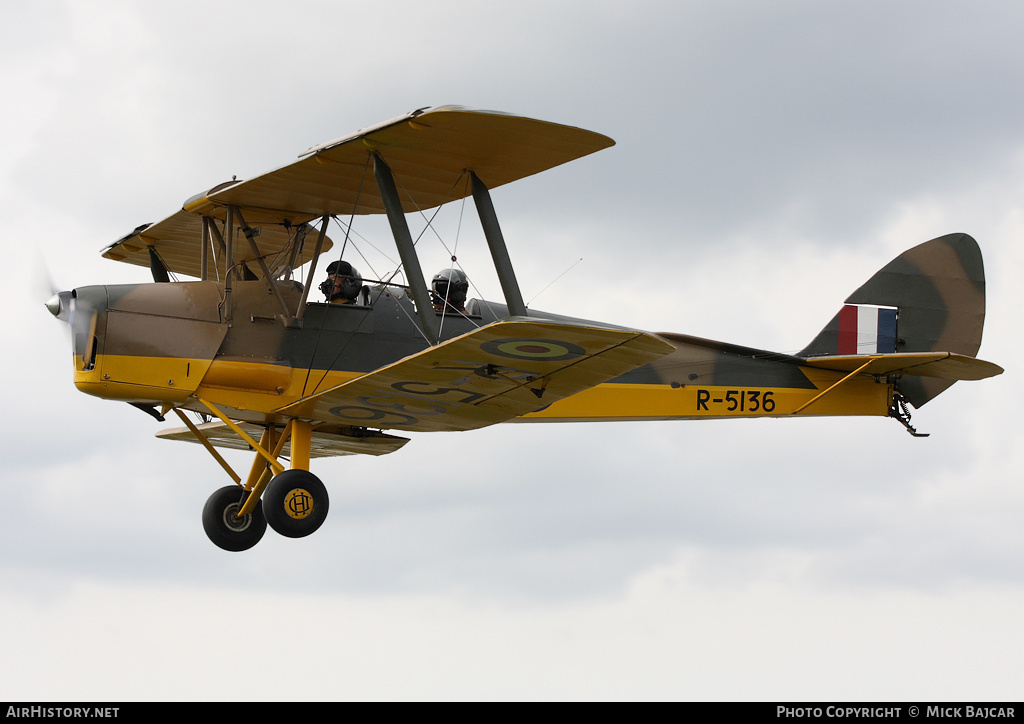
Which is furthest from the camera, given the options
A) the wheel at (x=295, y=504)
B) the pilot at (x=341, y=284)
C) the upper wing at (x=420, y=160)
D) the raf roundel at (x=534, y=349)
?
the pilot at (x=341, y=284)

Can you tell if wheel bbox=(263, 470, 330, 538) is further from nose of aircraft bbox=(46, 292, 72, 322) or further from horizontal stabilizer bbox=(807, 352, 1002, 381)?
horizontal stabilizer bbox=(807, 352, 1002, 381)

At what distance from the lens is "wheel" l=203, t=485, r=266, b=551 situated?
446 inches

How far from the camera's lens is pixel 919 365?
1195 cm

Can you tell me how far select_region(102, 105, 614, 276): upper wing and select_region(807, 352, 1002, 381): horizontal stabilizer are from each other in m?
4.25

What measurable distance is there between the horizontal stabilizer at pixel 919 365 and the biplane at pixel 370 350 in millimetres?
23

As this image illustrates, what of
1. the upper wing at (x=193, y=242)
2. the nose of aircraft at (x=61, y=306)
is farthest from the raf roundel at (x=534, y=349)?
the nose of aircraft at (x=61, y=306)

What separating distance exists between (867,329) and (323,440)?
6.06 m

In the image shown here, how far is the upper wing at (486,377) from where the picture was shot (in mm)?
8234

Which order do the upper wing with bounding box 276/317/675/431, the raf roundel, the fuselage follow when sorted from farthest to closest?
the fuselage
the raf roundel
the upper wing with bounding box 276/317/675/431

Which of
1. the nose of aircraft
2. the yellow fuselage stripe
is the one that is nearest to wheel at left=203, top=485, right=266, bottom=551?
the yellow fuselage stripe

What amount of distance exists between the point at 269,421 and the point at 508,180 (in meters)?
3.07

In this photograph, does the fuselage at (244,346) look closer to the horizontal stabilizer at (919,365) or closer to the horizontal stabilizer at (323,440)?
the horizontal stabilizer at (323,440)
